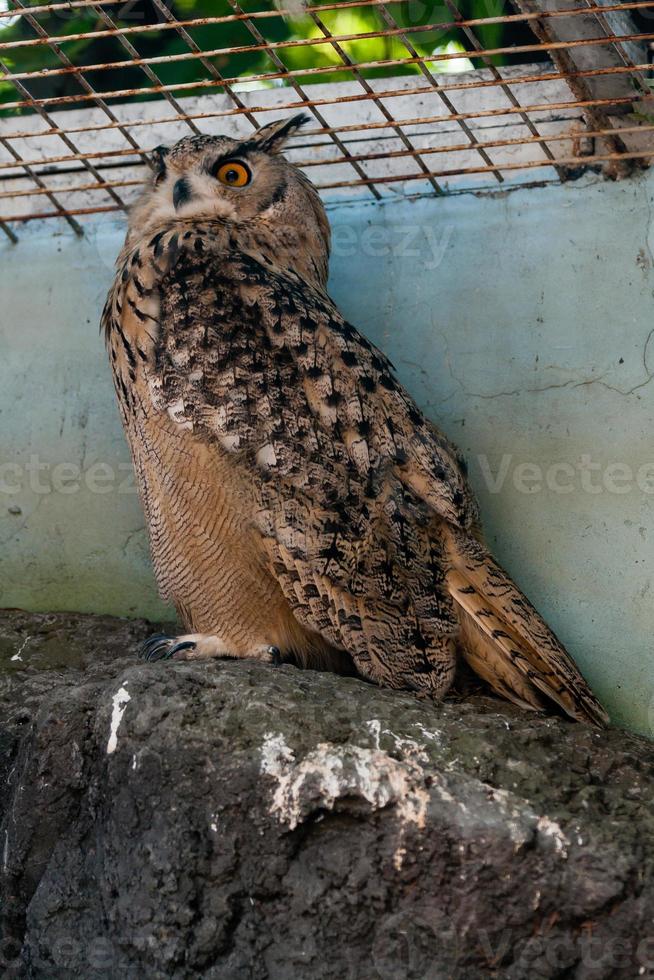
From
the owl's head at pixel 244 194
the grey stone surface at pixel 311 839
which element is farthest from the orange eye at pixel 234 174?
the grey stone surface at pixel 311 839

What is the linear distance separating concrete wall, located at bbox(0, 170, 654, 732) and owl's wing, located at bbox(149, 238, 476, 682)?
1.37 ft

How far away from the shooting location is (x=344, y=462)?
2770 millimetres

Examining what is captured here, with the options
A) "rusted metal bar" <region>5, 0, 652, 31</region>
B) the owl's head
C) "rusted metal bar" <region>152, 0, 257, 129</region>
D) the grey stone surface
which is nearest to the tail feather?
the grey stone surface

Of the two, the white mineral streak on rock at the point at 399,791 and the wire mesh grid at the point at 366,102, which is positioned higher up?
the wire mesh grid at the point at 366,102

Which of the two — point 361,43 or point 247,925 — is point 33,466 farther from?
point 361,43

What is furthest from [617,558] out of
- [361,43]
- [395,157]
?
[361,43]

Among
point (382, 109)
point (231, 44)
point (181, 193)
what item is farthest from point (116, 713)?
point (231, 44)

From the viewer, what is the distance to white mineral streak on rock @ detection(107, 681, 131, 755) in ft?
7.86

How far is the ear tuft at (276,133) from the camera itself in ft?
10.8

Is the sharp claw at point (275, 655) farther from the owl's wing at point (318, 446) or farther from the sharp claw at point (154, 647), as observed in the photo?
the sharp claw at point (154, 647)

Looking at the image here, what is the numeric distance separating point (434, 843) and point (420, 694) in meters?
0.54

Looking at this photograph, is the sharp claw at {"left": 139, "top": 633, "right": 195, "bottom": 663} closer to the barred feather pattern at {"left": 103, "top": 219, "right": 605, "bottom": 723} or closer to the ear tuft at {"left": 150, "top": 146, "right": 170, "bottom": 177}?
the barred feather pattern at {"left": 103, "top": 219, "right": 605, "bottom": 723}

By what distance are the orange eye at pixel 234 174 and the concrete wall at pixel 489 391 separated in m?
0.43

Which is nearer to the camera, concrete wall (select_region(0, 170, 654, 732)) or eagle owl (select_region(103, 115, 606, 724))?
eagle owl (select_region(103, 115, 606, 724))
